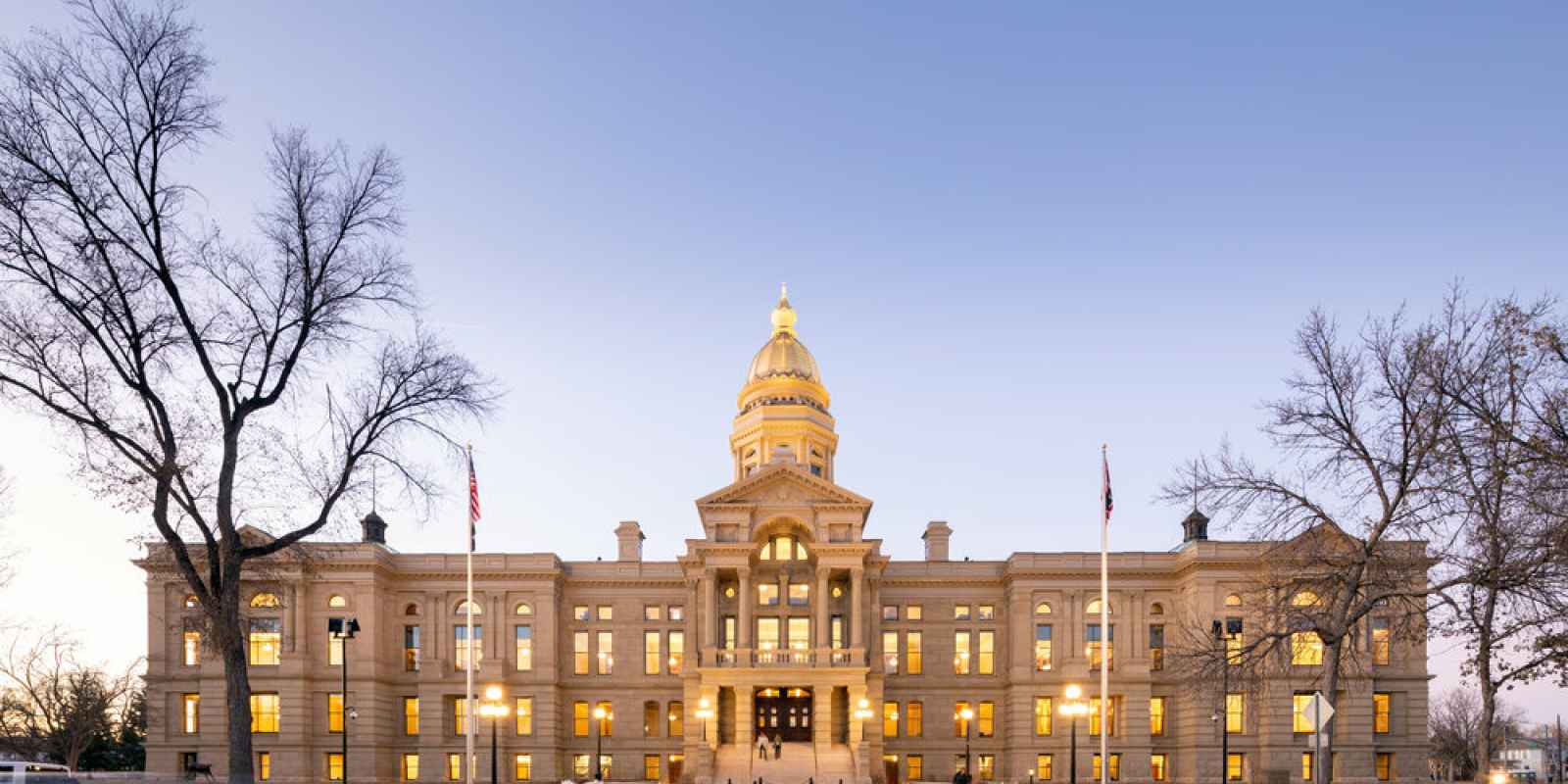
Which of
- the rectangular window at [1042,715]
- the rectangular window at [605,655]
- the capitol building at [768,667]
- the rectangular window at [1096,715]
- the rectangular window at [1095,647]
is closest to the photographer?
the capitol building at [768,667]

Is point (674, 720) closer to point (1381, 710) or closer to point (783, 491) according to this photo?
point (783, 491)

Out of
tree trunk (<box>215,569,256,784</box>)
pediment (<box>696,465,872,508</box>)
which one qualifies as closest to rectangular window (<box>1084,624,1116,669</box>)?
pediment (<box>696,465,872,508</box>)

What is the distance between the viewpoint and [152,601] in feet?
220

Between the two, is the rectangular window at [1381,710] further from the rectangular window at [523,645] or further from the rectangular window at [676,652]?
the rectangular window at [523,645]

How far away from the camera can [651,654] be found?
240ft

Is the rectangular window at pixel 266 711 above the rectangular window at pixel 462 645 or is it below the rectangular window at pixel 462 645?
below

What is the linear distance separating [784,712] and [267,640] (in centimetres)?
3075

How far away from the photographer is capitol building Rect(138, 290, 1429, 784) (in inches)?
2557

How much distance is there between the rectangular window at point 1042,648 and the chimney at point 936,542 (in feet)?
25.8

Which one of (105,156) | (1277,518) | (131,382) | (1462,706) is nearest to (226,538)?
(131,382)

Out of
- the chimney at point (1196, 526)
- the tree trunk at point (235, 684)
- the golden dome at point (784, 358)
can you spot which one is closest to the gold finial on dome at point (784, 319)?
the golden dome at point (784, 358)

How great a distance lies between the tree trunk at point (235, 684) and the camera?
23.9 meters

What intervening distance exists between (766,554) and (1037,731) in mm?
19415

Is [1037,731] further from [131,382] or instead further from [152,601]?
[131,382]
